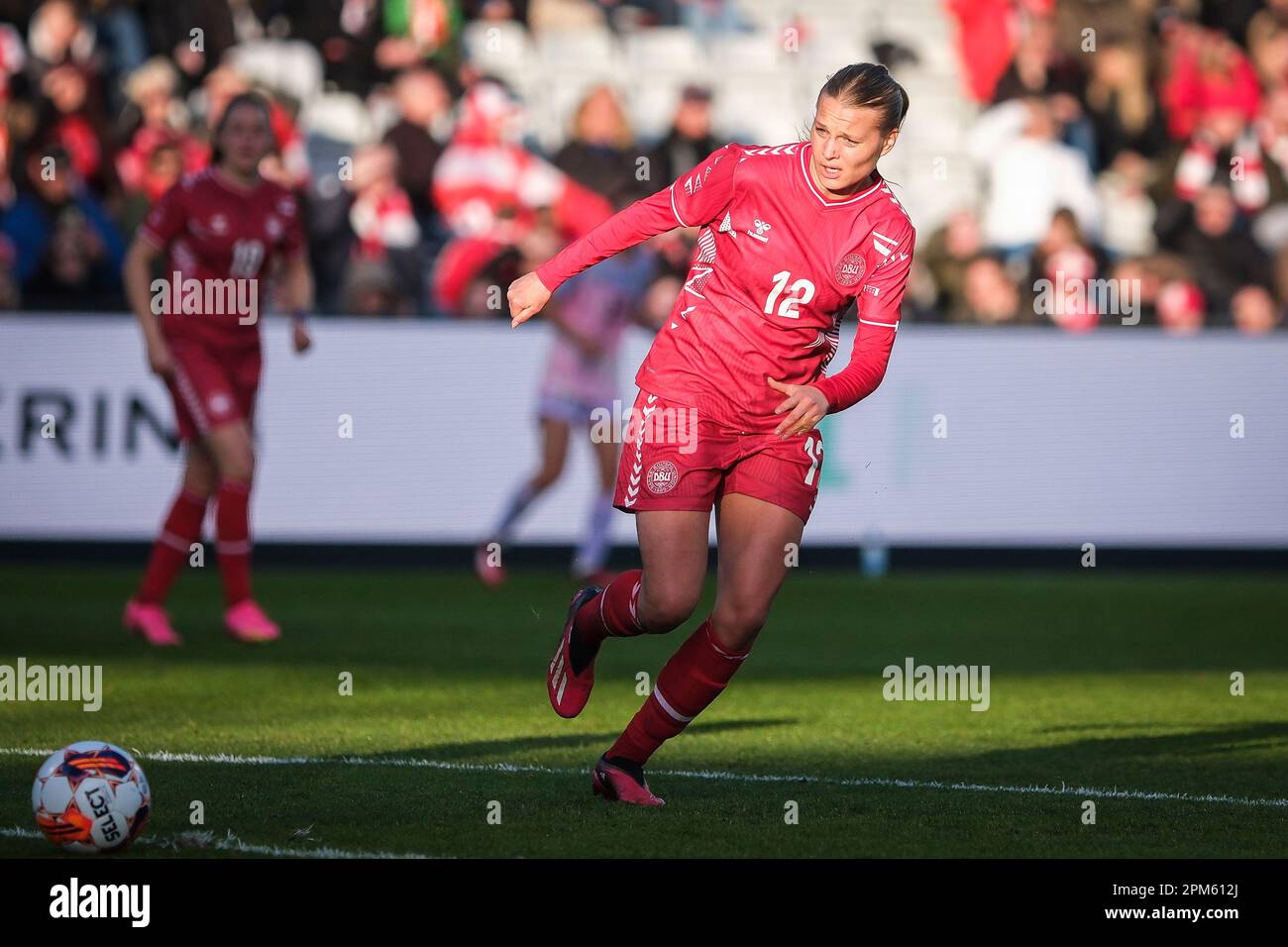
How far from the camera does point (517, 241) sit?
48.4 feet

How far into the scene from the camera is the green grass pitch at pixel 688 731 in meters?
5.34

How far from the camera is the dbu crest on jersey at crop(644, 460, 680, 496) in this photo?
5598 millimetres

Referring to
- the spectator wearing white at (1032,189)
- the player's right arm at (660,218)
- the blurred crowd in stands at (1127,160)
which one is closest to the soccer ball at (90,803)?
the player's right arm at (660,218)

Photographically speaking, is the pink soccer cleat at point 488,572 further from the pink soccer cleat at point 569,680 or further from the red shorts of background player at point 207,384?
the pink soccer cleat at point 569,680

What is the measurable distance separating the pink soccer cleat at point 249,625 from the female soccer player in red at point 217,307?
25cm

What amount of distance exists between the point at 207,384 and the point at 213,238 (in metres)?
0.71

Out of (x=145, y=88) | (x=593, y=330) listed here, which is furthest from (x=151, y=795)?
(x=145, y=88)

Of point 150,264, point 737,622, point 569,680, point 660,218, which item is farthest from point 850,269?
point 150,264

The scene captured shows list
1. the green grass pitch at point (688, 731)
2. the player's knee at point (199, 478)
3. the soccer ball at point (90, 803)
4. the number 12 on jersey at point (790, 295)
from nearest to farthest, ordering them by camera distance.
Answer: the soccer ball at point (90, 803)
the green grass pitch at point (688, 731)
the number 12 on jersey at point (790, 295)
the player's knee at point (199, 478)

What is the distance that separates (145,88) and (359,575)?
4691 mm

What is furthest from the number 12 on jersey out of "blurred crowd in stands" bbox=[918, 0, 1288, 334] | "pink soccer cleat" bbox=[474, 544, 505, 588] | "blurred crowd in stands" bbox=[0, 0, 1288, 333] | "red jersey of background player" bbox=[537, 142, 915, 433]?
"blurred crowd in stands" bbox=[918, 0, 1288, 334]

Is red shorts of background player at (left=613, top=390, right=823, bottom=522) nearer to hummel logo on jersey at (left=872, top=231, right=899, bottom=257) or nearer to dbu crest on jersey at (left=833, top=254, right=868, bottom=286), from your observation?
dbu crest on jersey at (left=833, top=254, right=868, bottom=286)

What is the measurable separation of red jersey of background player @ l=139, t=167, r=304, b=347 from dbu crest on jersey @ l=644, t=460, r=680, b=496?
4333mm

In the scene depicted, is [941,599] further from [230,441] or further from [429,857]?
[429,857]
